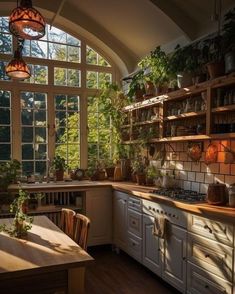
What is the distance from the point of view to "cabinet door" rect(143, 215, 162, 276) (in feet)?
10.8

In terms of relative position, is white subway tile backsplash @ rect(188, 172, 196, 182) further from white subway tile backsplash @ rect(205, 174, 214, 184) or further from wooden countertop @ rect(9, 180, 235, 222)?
wooden countertop @ rect(9, 180, 235, 222)

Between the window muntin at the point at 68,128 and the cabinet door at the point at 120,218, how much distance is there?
43.6 inches

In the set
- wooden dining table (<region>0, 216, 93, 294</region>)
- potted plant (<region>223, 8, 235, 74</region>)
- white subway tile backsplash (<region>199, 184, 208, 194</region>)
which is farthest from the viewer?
white subway tile backsplash (<region>199, 184, 208, 194</region>)

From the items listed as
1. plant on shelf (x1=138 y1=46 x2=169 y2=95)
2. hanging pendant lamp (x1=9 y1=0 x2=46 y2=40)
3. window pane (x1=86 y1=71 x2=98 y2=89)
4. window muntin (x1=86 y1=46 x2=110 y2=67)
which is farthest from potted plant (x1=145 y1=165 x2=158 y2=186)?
hanging pendant lamp (x1=9 y1=0 x2=46 y2=40)

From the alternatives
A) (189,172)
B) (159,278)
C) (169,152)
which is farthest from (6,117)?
(159,278)

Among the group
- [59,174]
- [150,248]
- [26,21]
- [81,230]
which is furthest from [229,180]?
[59,174]

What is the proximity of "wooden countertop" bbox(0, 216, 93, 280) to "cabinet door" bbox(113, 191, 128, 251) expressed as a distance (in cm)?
180

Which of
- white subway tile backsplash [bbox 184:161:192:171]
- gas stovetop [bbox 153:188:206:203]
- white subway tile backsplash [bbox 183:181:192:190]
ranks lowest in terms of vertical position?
gas stovetop [bbox 153:188:206:203]

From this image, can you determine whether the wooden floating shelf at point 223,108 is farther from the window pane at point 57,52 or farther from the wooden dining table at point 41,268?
the window pane at point 57,52

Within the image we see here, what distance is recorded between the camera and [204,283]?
8.60 feet

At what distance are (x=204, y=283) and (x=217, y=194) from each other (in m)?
0.76

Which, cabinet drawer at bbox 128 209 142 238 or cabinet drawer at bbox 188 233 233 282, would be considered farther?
cabinet drawer at bbox 128 209 142 238

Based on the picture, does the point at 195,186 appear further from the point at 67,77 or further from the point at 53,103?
the point at 67,77

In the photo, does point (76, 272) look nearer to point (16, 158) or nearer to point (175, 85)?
point (175, 85)
